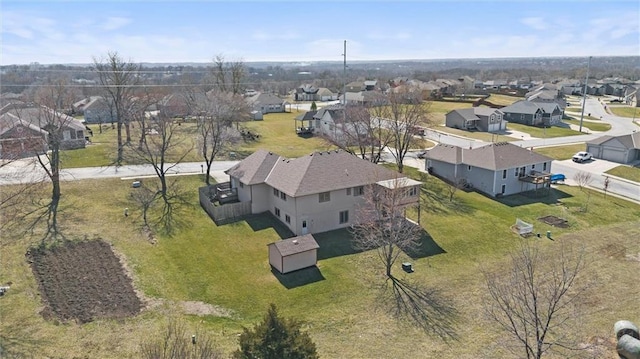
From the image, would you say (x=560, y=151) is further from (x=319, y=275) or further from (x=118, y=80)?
(x=118, y=80)

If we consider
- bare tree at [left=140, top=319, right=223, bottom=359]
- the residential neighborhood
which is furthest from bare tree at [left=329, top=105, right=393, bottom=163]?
bare tree at [left=140, top=319, right=223, bottom=359]

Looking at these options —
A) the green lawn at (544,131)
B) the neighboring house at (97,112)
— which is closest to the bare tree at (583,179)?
the green lawn at (544,131)

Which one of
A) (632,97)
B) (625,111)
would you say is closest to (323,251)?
(625,111)

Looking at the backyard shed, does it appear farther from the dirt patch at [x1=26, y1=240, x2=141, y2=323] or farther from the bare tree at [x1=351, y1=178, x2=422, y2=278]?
the dirt patch at [x1=26, y1=240, x2=141, y2=323]

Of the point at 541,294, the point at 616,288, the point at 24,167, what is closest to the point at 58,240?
the point at 24,167

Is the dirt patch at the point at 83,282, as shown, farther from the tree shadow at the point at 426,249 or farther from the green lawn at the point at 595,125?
the green lawn at the point at 595,125
